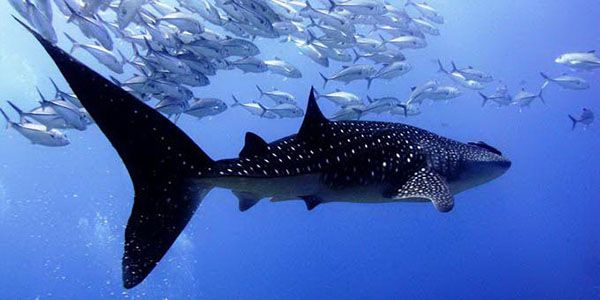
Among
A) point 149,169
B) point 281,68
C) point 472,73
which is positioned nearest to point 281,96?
point 281,68

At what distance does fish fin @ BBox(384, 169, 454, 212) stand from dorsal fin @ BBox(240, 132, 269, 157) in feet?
4.32

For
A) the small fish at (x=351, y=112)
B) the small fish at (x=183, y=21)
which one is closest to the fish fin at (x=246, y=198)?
the small fish at (x=183, y=21)

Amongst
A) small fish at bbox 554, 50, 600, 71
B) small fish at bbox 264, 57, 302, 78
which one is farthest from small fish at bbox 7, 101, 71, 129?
small fish at bbox 554, 50, 600, 71

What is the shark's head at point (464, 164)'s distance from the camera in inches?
185

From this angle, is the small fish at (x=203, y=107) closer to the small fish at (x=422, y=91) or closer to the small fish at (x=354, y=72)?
the small fish at (x=354, y=72)

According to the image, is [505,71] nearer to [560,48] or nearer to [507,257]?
[560,48]

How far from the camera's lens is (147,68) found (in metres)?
9.30

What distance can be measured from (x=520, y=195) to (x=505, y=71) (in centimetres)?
3324

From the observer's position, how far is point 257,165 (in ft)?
10.8

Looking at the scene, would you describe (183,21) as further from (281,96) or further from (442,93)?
(442,93)

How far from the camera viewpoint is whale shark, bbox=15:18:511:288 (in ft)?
8.96

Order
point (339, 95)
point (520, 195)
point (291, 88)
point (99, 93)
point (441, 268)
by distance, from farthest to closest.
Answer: point (520, 195), point (441, 268), point (291, 88), point (339, 95), point (99, 93)

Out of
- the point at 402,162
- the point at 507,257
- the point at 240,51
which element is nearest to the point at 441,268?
the point at 507,257

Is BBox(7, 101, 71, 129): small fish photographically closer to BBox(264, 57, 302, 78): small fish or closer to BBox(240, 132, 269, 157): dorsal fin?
BBox(264, 57, 302, 78): small fish
